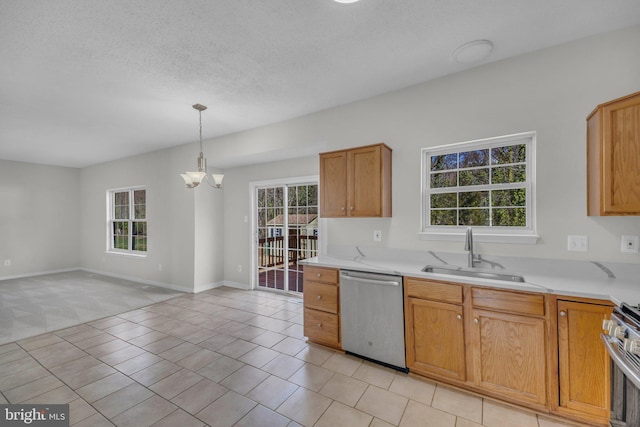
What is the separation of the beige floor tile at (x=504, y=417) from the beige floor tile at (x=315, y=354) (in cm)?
132

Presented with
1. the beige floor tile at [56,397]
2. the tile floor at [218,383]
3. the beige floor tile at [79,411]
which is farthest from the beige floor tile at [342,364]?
the beige floor tile at [56,397]

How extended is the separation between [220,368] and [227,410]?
0.58 metres

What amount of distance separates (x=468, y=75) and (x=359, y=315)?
2.48 metres

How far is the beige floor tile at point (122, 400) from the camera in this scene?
1.96 m

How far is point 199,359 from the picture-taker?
265 cm

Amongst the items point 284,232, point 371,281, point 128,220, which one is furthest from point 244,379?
point 128,220

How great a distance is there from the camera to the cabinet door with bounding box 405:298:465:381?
6.97 ft

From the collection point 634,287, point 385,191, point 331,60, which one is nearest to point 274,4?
point 331,60

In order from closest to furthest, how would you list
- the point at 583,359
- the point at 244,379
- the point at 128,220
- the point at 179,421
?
the point at 583,359, the point at 179,421, the point at 244,379, the point at 128,220

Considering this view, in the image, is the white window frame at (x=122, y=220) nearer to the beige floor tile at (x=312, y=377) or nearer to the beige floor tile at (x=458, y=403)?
the beige floor tile at (x=312, y=377)

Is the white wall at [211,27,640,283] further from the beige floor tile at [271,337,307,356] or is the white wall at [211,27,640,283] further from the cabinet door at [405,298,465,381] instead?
the beige floor tile at [271,337,307,356]

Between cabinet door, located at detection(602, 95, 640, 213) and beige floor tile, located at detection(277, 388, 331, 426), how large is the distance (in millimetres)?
2387

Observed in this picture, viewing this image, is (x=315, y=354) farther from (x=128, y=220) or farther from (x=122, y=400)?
(x=128, y=220)

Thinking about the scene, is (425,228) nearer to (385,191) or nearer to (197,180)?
(385,191)
